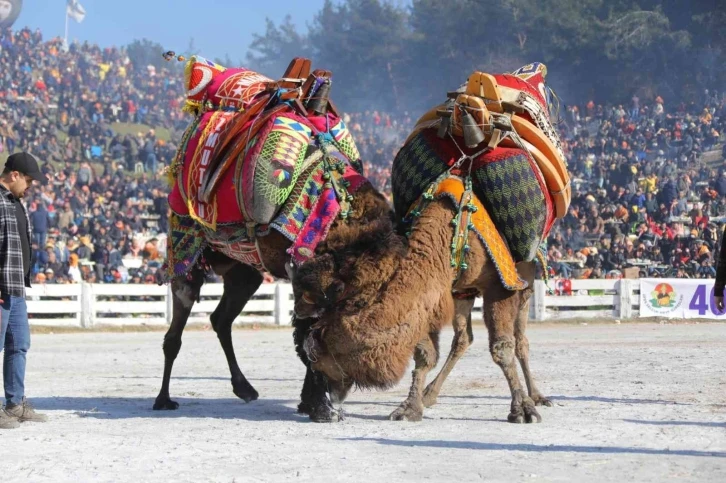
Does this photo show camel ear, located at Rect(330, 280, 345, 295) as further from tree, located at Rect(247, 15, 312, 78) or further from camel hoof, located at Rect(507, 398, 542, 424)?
tree, located at Rect(247, 15, 312, 78)

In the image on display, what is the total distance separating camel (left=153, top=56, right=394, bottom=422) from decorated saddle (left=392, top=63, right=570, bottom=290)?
0.42 meters

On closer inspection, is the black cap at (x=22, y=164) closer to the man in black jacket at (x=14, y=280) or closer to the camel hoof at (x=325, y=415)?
the man in black jacket at (x=14, y=280)

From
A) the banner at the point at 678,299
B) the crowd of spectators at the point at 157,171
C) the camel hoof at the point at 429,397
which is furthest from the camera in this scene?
the crowd of spectators at the point at 157,171

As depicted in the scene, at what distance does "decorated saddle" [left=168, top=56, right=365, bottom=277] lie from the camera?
805 centimetres

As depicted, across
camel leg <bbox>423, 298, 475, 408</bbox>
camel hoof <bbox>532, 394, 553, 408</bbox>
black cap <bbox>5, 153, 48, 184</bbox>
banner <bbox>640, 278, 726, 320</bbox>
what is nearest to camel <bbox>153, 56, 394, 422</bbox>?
black cap <bbox>5, 153, 48, 184</bbox>

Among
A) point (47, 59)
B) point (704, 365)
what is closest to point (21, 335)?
point (704, 365)

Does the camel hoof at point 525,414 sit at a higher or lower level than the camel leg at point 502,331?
lower

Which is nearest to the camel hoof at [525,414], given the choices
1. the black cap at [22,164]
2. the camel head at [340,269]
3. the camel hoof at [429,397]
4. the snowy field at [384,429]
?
the snowy field at [384,429]

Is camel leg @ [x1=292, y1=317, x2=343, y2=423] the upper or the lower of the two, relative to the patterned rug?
lower

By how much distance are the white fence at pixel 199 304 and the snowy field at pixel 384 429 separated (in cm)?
776

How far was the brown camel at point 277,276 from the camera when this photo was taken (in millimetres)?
7559

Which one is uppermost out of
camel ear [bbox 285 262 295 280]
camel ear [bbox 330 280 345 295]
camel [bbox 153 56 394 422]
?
camel [bbox 153 56 394 422]

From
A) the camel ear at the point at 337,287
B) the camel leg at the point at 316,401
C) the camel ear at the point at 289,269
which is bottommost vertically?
the camel leg at the point at 316,401

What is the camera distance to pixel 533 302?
22.4 m
